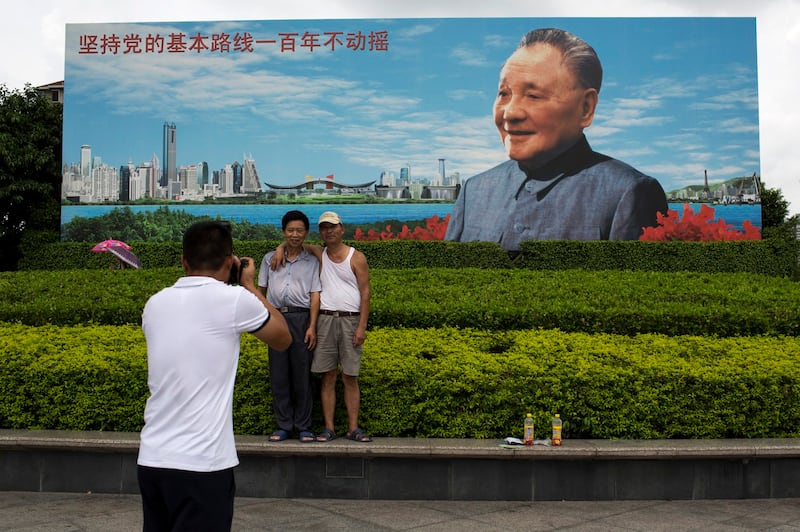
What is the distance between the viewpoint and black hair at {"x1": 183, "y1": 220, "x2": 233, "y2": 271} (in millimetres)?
2699

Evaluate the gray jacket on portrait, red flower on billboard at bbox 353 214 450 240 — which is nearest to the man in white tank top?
the gray jacket on portrait

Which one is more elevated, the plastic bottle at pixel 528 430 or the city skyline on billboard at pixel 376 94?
the city skyline on billboard at pixel 376 94

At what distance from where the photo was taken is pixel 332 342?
16.2ft

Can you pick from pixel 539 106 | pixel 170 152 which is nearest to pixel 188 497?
pixel 539 106

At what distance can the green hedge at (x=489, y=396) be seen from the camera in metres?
4.95

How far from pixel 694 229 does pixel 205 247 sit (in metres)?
14.5

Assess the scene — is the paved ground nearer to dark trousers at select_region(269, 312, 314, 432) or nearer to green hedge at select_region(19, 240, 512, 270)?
dark trousers at select_region(269, 312, 314, 432)

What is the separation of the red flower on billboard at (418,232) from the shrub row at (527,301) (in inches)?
279

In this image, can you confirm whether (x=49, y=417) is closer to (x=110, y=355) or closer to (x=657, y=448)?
(x=110, y=355)

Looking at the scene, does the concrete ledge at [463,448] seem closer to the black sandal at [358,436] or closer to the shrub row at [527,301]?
the black sandal at [358,436]

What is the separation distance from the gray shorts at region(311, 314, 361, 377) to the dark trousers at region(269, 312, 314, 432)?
78mm

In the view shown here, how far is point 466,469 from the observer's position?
4695 millimetres

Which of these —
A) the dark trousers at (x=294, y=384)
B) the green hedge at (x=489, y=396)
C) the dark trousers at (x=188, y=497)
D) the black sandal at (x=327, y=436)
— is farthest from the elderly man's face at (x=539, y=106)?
the dark trousers at (x=188, y=497)

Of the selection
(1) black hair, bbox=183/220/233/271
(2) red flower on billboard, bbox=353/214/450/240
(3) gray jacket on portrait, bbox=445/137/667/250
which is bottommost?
(1) black hair, bbox=183/220/233/271
